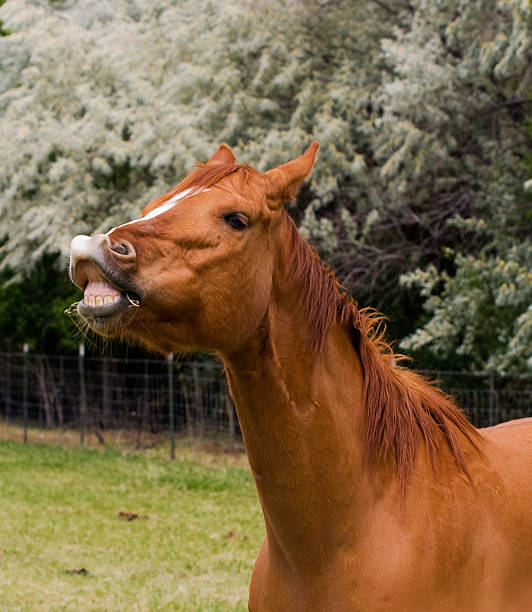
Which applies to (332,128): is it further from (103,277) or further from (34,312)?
(103,277)

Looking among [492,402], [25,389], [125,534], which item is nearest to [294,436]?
[125,534]

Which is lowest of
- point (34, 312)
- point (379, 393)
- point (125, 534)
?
point (125, 534)

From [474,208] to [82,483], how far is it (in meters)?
6.25

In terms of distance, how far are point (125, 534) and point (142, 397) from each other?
18.3 ft

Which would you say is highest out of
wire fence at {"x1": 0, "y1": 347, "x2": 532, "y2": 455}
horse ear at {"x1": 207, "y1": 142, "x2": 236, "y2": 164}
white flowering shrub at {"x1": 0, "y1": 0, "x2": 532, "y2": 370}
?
white flowering shrub at {"x1": 0, "y1": 0, "x2": 532, "y2": 370}

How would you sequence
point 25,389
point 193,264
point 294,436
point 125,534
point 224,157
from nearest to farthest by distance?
point 193,264 → point 294,436 → point 224,157 → point 125,534 → point 25,389

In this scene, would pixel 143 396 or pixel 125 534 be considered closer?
pixel 125 534

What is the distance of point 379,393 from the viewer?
278 centimetres

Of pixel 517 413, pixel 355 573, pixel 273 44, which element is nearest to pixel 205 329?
pixel 355 573

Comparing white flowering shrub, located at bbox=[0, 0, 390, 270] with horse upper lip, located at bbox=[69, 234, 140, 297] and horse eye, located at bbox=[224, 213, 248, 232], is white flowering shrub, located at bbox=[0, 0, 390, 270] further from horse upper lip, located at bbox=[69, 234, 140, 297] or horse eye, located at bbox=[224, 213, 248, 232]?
horse upper lip, located at bbox=[69, 234, 140, 297]

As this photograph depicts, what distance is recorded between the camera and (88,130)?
12.3m

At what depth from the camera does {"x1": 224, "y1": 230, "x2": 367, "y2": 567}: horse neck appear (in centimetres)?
253

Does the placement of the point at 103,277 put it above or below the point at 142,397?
above

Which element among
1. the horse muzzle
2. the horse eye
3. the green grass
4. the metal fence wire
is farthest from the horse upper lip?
the metal fence wire
